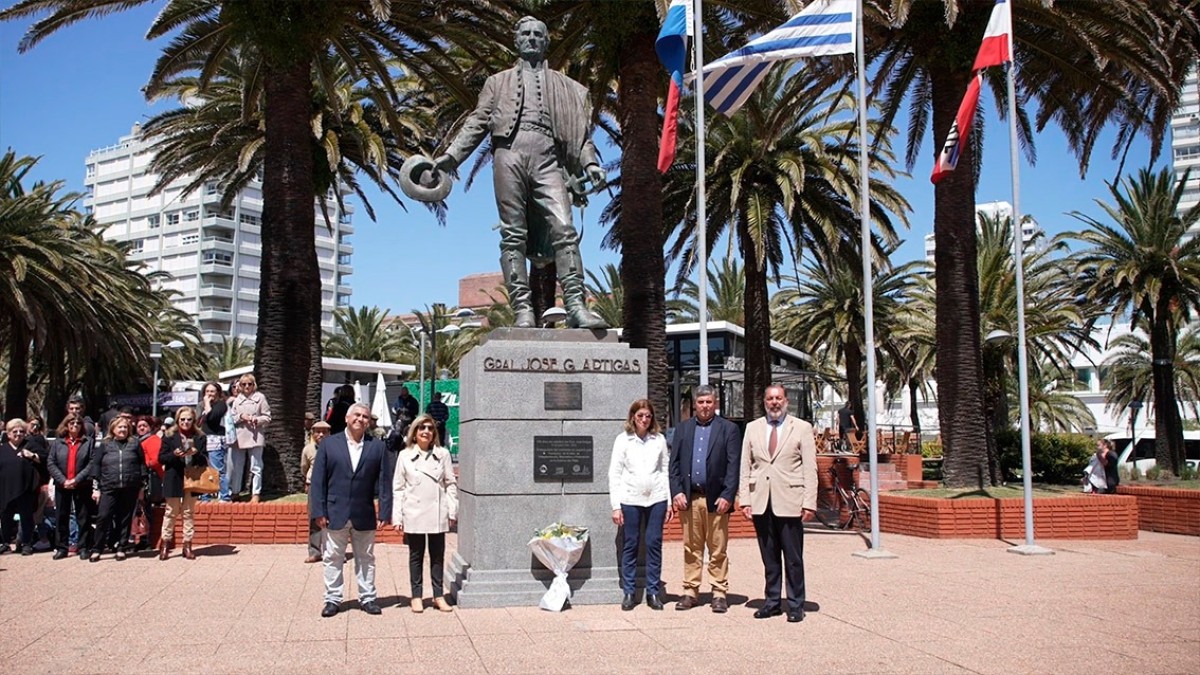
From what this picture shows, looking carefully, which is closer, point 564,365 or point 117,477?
point 564,365

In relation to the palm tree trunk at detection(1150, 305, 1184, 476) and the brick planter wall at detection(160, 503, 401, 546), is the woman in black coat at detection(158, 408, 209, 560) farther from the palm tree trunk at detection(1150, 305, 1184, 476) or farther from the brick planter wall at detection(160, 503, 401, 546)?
the palm tree trunk at detection(1150, 305, 1184, 476)

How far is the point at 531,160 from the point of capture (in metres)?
9.38

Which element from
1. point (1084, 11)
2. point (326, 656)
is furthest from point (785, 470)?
point (1084, 11)

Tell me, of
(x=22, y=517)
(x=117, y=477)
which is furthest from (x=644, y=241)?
(x=22, y=517)

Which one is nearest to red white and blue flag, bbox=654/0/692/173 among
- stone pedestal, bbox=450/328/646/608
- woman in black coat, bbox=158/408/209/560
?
stone pedestal, bbox=450/328/646/608

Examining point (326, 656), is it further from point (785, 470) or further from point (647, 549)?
point (785, 470)

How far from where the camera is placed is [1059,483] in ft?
80.2


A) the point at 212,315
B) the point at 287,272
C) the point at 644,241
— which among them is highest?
the point at 212,315

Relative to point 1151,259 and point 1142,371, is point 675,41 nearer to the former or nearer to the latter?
point 1151,259

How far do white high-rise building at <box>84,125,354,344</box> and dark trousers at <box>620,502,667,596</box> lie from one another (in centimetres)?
8998

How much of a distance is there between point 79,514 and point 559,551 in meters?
6.71

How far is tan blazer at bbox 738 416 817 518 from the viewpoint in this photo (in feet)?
26.1

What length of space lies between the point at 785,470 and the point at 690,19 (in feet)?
25.3

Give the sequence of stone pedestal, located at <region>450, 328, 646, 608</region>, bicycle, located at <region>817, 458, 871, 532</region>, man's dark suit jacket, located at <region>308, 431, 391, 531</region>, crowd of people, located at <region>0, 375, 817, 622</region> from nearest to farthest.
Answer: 1. crowd of people, located at <region>0, 375, 817, 622</region>
2. man's dark suit jacket, located at <region>308, 431, 391, 531</region>
3. stone pedestal, located at <region>450, 328, 646, 608</region>
4. bicycle, located at <region>817, 458, 871, 532</region>
